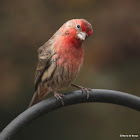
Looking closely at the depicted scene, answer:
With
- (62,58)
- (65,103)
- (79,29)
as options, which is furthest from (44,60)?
(65,103)

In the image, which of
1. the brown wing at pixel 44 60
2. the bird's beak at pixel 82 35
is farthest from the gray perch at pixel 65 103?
the brown wing at pixel 44 60

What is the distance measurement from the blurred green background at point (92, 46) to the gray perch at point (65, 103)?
1.62 meters

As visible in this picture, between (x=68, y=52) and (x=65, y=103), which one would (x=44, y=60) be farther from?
(x=65, y=103)

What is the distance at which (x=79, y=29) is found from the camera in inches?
158

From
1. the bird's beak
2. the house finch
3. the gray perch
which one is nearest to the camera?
the gray perch

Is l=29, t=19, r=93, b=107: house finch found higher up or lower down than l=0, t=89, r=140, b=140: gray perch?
higher up

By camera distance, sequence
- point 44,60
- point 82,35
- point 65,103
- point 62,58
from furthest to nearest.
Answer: point 44,60
point 62,58
point 82,35
point 65,103

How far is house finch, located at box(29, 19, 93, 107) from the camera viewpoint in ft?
13.6

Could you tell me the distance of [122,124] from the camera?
524cm

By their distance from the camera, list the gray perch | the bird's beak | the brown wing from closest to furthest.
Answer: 1. the gray perch
2. the bird's beak
3. the brown wing

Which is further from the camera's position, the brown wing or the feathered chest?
the brown wing

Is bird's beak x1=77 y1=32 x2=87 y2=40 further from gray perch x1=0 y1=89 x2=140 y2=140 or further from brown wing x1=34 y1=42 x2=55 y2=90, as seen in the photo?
gray perch x1=0 y1=89 x2=140 y2=140

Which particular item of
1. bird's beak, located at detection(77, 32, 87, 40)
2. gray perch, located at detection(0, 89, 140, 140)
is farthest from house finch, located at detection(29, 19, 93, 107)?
gray perch, located at detection(0, 89, 140, 140)

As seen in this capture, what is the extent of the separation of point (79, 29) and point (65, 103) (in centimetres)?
78
